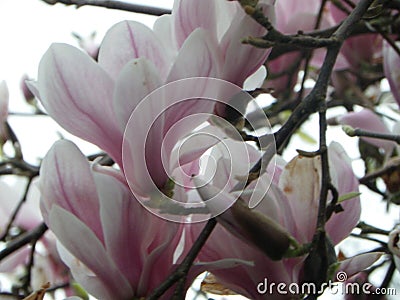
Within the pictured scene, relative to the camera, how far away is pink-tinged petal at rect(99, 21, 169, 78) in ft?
1.67

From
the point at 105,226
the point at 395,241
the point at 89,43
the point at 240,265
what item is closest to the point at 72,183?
the point at 105,226

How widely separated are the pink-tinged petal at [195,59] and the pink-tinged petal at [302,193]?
96mm

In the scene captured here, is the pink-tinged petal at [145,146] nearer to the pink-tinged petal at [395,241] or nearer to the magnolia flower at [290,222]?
the magnolia flower at [290,222]

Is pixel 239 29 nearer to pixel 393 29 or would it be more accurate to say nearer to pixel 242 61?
pixel 242 61

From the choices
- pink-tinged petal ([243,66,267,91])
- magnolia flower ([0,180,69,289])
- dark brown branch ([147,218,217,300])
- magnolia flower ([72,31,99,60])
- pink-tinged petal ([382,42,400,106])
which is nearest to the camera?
dark brown branch ([147,218,217,300])

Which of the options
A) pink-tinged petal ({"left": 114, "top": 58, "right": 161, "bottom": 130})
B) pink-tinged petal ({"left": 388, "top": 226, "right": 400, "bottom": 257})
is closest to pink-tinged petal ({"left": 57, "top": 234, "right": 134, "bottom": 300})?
pink-tinged petal ({"left": 114, "top": 58, "right": 161, "bottom": 130})

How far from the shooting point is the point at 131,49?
510 mm

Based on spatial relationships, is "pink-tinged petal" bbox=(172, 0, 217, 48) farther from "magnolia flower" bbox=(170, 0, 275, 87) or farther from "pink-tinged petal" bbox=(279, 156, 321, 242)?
"pink-tinged petal" bbox=(279, 156, 321, 242)

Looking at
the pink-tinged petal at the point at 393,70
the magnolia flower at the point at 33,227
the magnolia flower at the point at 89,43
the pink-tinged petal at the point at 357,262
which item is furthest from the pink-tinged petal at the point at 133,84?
the magnolia flower at the point at 89,43

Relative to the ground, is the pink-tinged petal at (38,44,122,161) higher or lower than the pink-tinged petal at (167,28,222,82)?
lower

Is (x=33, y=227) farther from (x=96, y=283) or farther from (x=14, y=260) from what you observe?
(x=96, y=283)

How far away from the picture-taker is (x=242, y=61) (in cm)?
54

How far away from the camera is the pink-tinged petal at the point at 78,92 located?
0.49m

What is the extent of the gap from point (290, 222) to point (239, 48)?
0.14 metres
